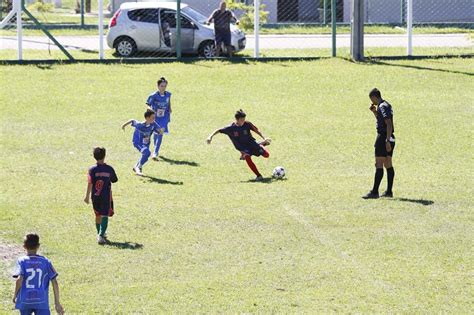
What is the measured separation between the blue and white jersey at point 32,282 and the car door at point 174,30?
2217cm

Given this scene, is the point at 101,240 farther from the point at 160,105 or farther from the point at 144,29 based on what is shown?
the point at 144,29

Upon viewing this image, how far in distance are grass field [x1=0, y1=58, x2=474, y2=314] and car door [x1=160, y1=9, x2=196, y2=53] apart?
1.29 metres

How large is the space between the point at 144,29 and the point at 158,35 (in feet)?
1.45

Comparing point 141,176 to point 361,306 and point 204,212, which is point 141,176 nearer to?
point 204,212

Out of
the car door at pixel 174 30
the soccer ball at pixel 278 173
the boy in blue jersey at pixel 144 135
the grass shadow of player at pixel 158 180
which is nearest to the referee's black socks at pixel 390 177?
the soccer ball at pixel 278 173

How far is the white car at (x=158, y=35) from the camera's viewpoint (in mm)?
32938

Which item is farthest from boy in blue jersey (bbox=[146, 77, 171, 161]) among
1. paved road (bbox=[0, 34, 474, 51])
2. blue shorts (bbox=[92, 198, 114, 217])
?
paved road (bbox=[0, 34, 474, 51])

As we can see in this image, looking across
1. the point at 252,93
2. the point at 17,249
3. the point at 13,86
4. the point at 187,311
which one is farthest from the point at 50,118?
the point at 187,311

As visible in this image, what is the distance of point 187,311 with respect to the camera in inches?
510

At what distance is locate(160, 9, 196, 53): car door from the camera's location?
108 ft

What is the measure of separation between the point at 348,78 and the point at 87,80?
22.7 feet

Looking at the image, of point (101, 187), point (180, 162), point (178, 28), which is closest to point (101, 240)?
point (101, 187)

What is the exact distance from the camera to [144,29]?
33.0 m

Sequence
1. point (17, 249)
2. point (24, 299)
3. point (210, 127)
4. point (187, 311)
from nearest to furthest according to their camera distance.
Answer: point (24, 299)
point (187, 311)
point (17, 249)
point (210, 127)
